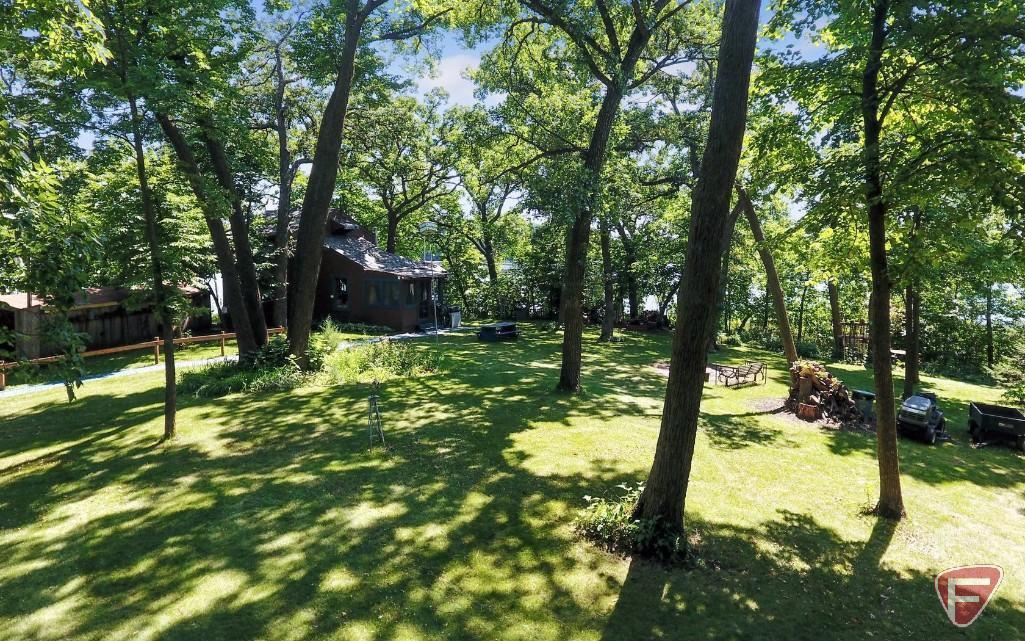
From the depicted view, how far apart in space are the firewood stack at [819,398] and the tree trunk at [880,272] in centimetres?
607

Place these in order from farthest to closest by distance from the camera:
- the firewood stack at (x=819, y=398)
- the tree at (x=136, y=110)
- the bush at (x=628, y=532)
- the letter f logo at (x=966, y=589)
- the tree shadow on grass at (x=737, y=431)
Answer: the firewood stack at (x=819, y=398) → the tree shadow on grass at (x=737, y=431) → the tree at (x=136, y=110) → the bush at (x=628, y=532) → the letter f logo at (x=966, y=589)

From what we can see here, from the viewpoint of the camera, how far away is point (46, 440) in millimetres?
9531

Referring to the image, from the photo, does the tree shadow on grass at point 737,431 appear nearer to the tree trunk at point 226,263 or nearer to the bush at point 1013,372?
the bush at point 1013,372

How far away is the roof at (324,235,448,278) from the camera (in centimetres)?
2617

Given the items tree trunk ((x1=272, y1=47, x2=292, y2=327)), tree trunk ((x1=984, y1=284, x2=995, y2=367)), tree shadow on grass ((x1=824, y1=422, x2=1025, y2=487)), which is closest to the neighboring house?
tree trunk ((x1=272, y1=47, x2=292, y2=327))

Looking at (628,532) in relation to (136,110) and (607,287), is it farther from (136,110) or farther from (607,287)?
(607,287)

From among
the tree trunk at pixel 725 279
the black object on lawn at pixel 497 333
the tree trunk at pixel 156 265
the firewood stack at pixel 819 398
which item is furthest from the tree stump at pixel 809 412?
the tree trunk at pixel 156 265

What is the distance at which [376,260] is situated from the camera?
27234 mm

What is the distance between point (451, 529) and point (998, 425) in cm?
1367

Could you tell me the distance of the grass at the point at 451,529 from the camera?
15.4 feet

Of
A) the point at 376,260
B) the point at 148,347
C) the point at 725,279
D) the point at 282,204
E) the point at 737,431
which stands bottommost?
the point at 737,431

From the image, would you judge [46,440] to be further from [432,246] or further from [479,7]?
[432,246]

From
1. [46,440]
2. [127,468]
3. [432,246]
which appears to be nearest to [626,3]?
[127,468]

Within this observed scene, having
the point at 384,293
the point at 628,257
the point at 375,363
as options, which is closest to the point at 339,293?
the point at 384,293
